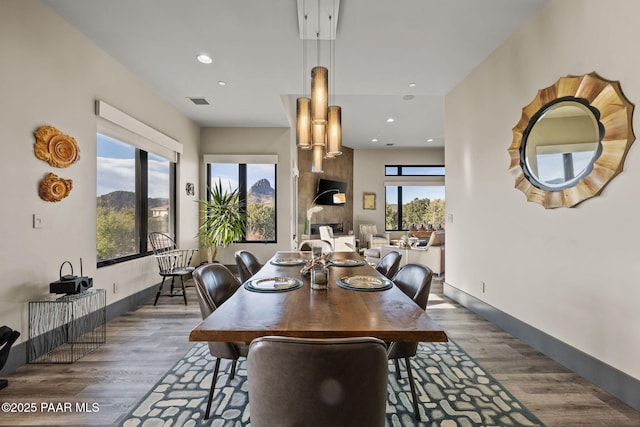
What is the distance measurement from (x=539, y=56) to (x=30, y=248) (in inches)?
177

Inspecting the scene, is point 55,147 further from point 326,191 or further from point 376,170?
point 376,170

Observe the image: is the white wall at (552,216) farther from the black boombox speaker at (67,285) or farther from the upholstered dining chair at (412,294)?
the black boombox speaker at (67,285)

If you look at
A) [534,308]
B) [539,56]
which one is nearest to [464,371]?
[534,308]

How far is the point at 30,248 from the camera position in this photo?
2.38 metres

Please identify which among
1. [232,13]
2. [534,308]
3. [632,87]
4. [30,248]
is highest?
[232,13]

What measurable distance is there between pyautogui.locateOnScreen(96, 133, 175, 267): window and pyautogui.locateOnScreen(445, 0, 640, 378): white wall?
4256 millimetres

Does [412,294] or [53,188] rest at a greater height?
[53,188]

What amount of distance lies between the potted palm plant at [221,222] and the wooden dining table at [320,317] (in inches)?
141

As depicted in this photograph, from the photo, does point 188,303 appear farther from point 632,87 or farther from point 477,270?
point 632,87

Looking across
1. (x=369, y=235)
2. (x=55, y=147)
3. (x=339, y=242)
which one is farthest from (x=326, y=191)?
(x=55, y=147)

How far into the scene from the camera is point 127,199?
3822 millimetres

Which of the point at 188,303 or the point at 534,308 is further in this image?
the point at 188,303

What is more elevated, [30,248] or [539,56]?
[539,56]

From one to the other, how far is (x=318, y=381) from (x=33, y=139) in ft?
9.73
